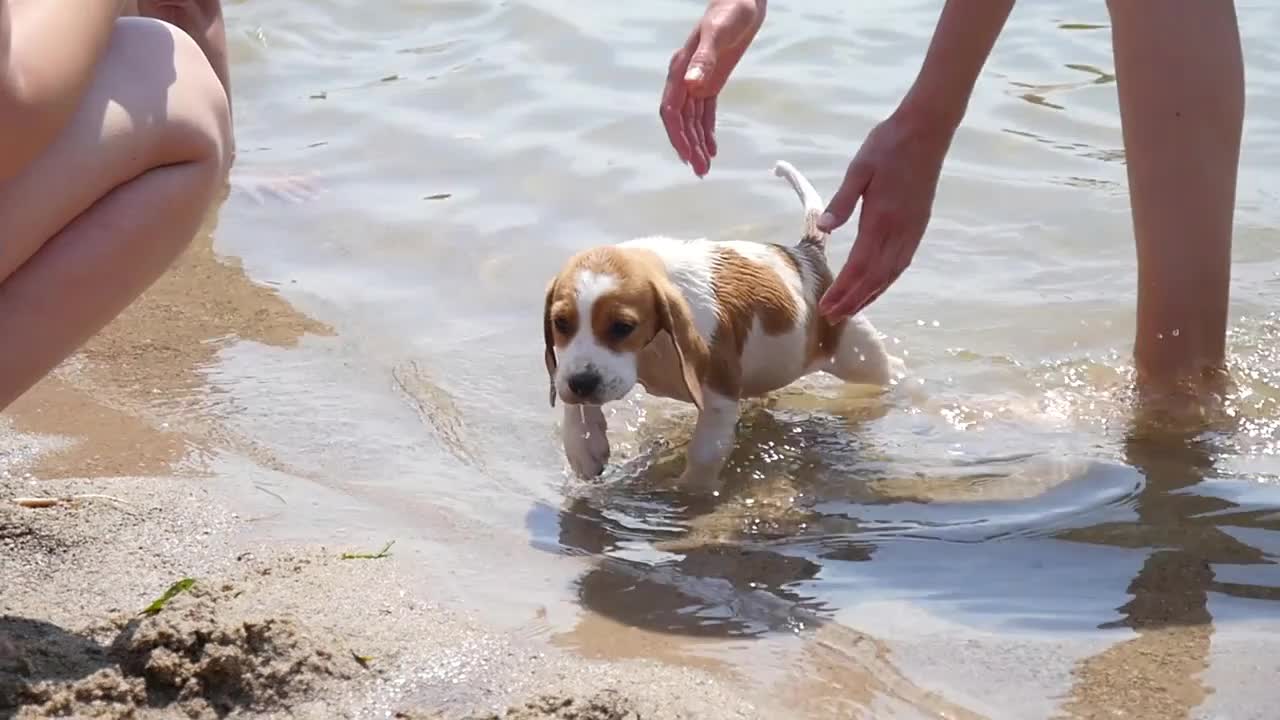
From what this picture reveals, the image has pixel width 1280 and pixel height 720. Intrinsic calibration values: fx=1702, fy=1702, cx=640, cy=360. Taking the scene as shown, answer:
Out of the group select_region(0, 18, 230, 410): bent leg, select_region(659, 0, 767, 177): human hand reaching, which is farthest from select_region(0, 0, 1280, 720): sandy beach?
select_region(659, 0, 767, 177): human hand reaching

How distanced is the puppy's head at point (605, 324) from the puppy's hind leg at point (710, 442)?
14 cm

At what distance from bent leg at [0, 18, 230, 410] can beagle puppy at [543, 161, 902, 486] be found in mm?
1023

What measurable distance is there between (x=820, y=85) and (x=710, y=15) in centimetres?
328

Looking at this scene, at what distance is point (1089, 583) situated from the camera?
10.0 feet

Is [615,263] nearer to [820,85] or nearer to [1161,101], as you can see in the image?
[1161,101]

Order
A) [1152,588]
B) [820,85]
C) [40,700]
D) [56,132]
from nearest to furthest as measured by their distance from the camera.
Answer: [40,700]
[56,132]
[1152,588]
[820,85]

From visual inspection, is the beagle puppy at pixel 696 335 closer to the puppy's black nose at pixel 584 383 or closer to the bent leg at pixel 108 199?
the puppy's black nose at pixel 584 383

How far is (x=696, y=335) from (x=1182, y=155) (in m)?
1.18

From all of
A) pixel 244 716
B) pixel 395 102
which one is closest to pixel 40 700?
pixel 244 716

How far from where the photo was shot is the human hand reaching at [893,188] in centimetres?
340

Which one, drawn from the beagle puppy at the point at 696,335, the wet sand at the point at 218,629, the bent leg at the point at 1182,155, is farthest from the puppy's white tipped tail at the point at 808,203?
the wet sand at the point at 218,629

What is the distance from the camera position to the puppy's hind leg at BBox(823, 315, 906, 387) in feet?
14.4

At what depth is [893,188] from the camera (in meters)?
3.41

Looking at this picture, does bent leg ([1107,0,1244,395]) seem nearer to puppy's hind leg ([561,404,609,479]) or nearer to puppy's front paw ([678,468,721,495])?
puppy's front paw ([678,468,721,495])
